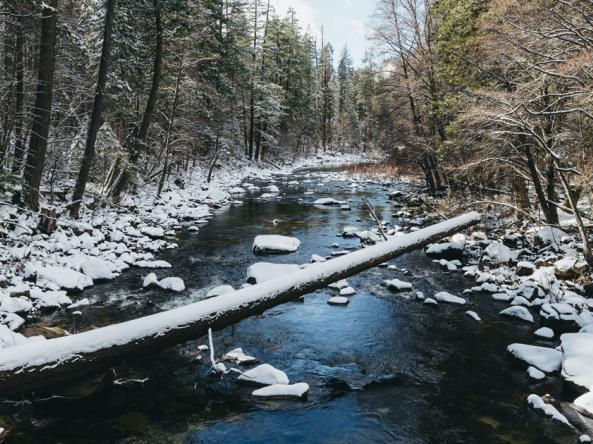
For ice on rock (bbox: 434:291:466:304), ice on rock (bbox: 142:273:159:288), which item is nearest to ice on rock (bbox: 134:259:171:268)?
ice on rock (bbox: 142:273:159:288)

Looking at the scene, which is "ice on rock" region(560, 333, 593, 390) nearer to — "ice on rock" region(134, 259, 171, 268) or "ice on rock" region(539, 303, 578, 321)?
"ice on rock" region(539, 303, 578, 321)

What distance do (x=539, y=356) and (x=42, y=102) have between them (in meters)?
11.5

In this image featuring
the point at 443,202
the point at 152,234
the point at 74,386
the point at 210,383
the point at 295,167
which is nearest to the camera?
the point at 74,386

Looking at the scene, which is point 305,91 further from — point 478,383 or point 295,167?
point 478,383

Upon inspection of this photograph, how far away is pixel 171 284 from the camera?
346 inches

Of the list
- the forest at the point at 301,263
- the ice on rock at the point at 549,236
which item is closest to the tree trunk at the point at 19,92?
the forest at the point at 301,263

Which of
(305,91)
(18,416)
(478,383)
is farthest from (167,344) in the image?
(305,91)

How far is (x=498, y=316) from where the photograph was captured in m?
7.89

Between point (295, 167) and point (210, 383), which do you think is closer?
point (210, 383)

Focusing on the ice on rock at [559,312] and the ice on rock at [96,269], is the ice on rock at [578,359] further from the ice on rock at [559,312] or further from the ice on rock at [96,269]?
the ice on rock at [96,269]

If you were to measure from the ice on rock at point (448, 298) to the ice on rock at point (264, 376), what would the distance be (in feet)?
14.4

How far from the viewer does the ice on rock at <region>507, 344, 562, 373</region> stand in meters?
5.92

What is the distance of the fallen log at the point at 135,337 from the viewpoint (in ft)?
13.5

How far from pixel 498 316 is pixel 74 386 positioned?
7172 millimetres
